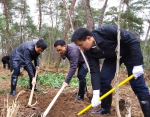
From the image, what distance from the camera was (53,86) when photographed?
21.9ft

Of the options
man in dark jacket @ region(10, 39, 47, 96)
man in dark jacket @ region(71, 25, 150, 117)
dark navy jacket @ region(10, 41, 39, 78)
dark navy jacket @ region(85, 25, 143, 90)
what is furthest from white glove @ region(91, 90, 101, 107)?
dark navy jacket @ region(10, 41, 39, 78)

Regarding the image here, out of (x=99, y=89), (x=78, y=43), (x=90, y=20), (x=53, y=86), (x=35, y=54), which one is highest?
(x=90, y=20)

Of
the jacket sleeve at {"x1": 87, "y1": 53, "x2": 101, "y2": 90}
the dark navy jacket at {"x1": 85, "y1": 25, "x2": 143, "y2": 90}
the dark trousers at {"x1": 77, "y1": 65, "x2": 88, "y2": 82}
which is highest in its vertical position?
the dark navy jacket at {"x1": 85, "y1": 25, "x2": 143, "y2": 90}

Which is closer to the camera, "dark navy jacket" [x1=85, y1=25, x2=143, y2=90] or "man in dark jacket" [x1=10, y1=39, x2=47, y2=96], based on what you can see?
"dark navy jacket" [x1=85, y1=25, x2=143, y2=90]

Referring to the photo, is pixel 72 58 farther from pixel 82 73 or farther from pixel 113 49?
pixel 113 49

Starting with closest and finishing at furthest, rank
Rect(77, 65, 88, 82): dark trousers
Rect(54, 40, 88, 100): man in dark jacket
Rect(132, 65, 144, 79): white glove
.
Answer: Rect(132, 65, 144, 79): white glove
Rect(54, 40, 88, 100): man in dark jacket
Rect(77, 65, 88, 82): dark trousers

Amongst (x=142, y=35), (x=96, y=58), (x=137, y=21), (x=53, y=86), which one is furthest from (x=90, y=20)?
(x=142, y=35)

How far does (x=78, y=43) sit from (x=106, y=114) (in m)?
1.50

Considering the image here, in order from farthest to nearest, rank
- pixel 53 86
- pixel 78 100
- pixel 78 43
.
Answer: pixel 53 86 → pixel 78 100 → pixel 78 43

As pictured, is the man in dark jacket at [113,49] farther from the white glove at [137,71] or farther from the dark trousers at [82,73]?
the dark trousers at [82,73]

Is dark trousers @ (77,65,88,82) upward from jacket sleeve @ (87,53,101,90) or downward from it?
downward

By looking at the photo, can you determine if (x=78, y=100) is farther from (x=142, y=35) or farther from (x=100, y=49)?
(x=142, y=35)

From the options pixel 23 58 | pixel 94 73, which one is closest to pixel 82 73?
pixel 94 73

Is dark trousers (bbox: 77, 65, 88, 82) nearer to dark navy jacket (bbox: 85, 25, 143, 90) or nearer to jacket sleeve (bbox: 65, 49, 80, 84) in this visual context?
jacket sleeve (bbox: 65, 49, 80, 84)
